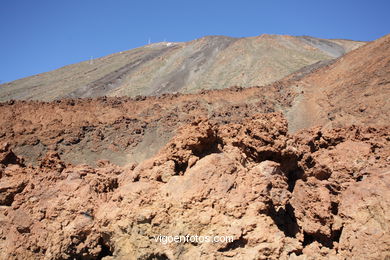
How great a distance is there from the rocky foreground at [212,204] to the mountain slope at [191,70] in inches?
1360

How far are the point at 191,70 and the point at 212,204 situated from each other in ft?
155

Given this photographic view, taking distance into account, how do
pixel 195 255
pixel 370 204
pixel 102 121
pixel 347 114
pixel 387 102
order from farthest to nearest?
pixel 102 121, pixel 347 114, pixel 387 102, pixel 370 204, pixel 195 255

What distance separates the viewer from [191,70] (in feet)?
167

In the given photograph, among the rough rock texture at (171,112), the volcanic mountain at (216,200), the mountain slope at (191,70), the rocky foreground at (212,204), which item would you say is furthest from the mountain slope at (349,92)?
the rocky foreground at (212,204)

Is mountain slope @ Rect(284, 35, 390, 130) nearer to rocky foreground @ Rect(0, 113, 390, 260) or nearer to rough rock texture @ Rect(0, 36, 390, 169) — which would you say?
rough rock texture @ Rect(0, 36, 390, 169)

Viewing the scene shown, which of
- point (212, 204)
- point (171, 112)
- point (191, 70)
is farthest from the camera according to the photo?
point (191, 70)

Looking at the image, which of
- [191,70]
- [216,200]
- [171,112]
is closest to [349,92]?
[171,112]

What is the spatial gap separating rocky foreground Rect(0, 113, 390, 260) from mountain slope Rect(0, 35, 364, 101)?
3454 centimetres

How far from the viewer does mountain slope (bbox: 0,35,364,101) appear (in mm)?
Answer: 43844

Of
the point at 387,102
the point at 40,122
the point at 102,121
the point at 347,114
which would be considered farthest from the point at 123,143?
the point at 387,102

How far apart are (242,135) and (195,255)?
8.07 ft

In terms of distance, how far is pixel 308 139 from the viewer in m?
7.78

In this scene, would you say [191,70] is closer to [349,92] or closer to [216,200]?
[349,92]

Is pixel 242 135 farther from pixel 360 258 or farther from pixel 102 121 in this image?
pixel 102 121
